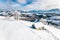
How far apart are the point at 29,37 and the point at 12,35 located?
1.03m

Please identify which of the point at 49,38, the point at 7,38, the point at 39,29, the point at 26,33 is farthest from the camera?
the point at 39,29

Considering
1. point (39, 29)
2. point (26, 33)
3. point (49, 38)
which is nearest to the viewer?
point (49, 38)

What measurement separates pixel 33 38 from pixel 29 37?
286 mm

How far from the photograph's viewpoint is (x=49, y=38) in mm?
8445

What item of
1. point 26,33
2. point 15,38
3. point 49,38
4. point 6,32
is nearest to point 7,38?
point 15,38

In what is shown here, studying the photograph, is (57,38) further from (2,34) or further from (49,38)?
(2,34)

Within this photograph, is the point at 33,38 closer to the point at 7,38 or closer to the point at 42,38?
the point at 42,38

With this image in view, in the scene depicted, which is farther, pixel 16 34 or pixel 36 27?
pixel 36 27

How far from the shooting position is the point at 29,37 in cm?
835

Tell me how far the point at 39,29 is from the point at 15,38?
2.82m

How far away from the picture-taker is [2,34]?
27.8 ft

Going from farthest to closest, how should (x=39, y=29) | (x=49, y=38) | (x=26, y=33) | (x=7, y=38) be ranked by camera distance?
(x=39, y=29)
(x=26, y=33)
(x=49, y=38)
(x=7, y=38)

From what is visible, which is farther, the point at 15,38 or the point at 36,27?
the point at 36,27

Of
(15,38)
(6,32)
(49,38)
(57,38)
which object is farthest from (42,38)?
(6,32)
